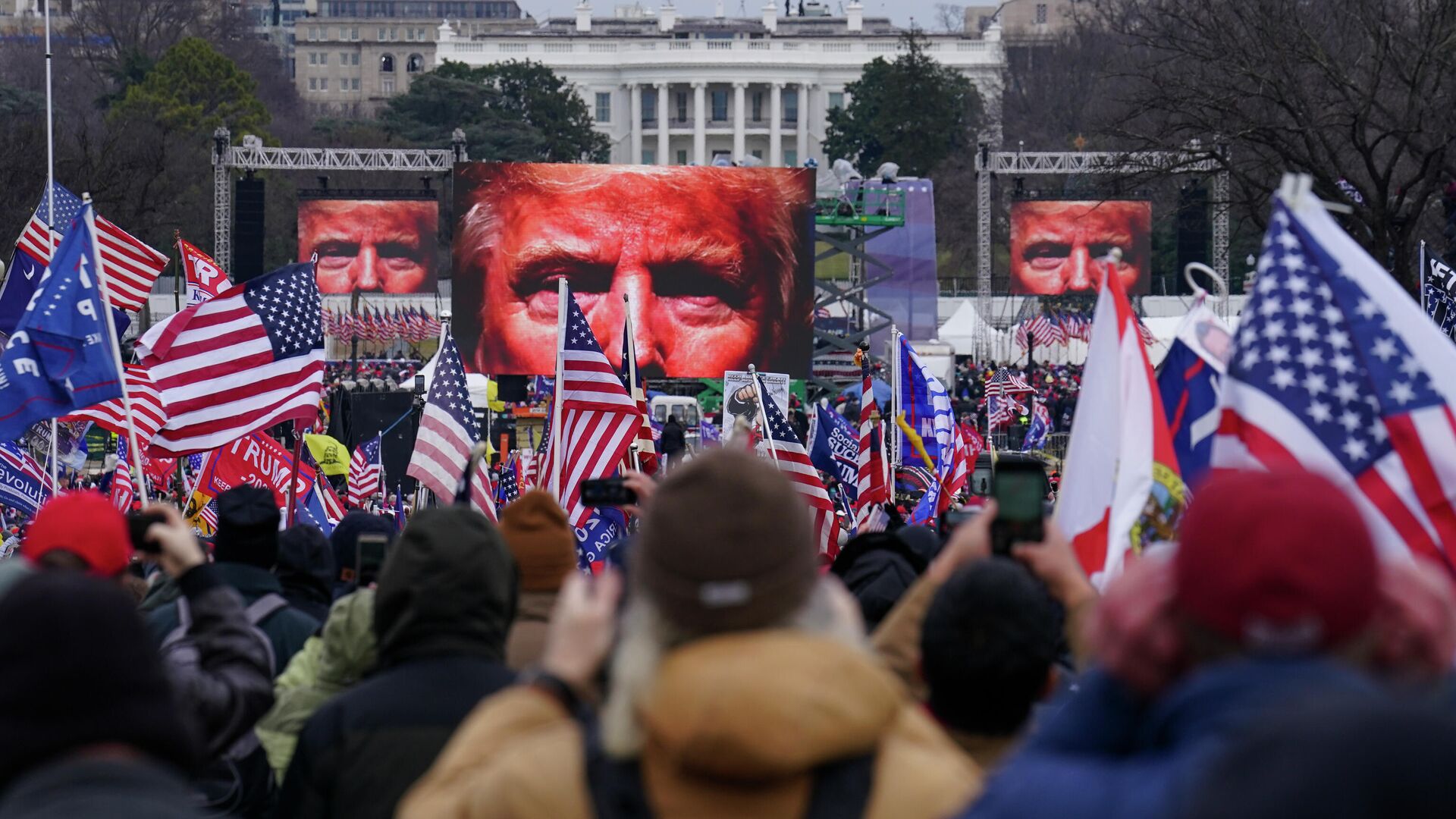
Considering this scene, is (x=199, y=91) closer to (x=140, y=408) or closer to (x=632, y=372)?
(x=632, y=372)

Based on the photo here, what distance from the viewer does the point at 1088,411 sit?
4.59 m

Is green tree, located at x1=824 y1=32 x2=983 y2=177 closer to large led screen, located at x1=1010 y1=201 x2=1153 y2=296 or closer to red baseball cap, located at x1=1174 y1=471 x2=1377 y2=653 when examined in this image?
large led screen, located at x1=1010 y1=201 x2=1153 y2=296

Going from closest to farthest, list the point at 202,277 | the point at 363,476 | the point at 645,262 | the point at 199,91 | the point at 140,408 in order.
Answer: the point at 140,408, the point at 202,277, the point at 363,476, the point at 645,262, the point at 199,91

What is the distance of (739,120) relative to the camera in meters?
125

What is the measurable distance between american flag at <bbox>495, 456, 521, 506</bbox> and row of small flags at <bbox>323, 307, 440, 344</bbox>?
30.2 meters

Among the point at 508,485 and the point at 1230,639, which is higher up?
the point at 1230,639

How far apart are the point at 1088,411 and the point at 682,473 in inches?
92.0

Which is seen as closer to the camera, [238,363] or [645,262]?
[238,363]

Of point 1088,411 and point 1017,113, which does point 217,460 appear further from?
point 1017,113

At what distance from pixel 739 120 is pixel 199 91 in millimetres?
54965

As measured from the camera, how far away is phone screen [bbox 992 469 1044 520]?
3096 millimetres

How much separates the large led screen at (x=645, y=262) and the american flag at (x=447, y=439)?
2743 centimetres

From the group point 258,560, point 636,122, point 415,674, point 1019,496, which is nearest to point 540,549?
point 415,674

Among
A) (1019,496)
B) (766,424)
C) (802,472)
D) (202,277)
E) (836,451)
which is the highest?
(1019,496)
